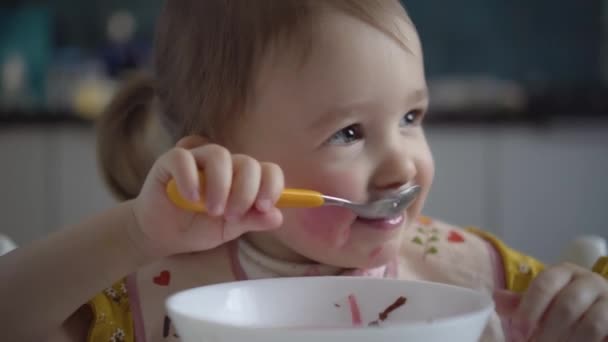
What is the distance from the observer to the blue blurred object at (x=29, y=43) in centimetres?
326

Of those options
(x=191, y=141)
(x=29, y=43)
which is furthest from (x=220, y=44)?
(x=29, y=43)

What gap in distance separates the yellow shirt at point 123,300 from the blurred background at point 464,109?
1409 millimetres

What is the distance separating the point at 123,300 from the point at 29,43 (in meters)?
2.64

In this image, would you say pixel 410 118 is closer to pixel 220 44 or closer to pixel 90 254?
pixel 220 44

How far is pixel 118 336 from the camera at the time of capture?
2.91 feet

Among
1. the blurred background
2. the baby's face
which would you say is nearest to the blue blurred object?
the blurred background

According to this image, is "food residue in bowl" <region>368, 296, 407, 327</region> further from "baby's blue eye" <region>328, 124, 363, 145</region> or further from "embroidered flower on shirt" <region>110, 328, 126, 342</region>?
"embroidered flower on shirt" <region>110, 328, 126, 342</region>

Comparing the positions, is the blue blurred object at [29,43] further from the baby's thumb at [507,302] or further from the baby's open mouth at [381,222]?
the baby's thumb at [507,302]

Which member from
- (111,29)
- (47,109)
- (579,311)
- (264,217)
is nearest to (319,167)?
(264,217)

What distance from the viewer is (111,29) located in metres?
3.43

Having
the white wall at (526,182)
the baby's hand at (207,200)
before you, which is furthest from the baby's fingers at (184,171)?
the white wall at (526,182)

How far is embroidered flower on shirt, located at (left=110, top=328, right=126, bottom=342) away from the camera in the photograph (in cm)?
88

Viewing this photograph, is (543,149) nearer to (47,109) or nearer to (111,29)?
(47,109)

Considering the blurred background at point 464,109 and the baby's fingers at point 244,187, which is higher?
the baby's fingers at point 244,187
